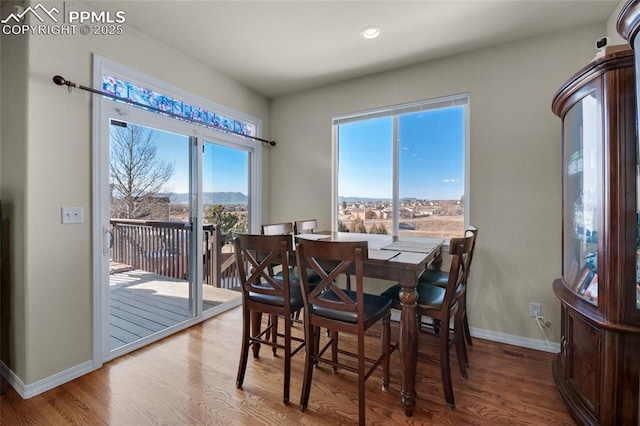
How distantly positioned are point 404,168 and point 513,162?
38.6 inches

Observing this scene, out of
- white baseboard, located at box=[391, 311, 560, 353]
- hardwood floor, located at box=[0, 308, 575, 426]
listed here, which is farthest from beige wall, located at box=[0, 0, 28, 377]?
white baseboard, located at box=[391, 311, 560, 353]

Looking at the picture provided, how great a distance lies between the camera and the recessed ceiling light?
2.38 m

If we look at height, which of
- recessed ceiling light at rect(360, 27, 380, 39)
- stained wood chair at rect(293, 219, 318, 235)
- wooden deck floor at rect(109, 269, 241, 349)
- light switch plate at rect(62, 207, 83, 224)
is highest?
recessed ceiling light at rect(360, 27, 380, 39)

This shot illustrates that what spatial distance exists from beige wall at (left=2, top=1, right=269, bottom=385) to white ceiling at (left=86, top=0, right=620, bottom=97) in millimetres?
571

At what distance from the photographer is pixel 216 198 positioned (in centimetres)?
324

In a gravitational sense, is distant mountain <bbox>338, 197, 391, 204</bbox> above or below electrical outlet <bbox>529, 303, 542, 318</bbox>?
above

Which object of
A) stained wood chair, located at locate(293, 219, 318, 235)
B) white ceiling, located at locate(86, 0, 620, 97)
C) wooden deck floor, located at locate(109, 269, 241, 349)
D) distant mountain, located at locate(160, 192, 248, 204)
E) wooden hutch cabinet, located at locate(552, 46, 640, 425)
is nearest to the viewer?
wooden hutch cabinet, located at locate(552, 46, 640, 425)

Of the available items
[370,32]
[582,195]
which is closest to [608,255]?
[582,195]

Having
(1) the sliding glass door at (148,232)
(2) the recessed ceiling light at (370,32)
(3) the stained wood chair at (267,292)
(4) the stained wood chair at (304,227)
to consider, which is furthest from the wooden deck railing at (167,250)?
(2) the recessed ceiling light at (370,32)

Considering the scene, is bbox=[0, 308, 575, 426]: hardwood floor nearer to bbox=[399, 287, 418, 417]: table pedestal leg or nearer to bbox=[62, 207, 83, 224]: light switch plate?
bbox=[399, 287, 418, 417]: table pedestal leg

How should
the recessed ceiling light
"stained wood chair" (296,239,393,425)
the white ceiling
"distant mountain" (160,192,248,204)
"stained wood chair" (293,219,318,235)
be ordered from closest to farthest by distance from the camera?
"stained wood chair" (296,239,393,425)
the white ceiling
the recessed ceiling light
"distant mountain" (160,192,248,204)
"stained wood chair" (293,219,318,235)

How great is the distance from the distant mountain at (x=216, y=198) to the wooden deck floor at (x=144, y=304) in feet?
2.45

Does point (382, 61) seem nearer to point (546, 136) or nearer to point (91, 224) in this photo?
point (546, 136)

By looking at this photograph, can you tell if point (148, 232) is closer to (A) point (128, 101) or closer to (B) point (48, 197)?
(B) point (48, 197)
